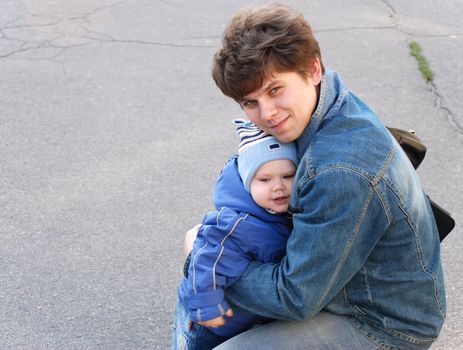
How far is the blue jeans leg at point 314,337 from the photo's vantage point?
2070 mm

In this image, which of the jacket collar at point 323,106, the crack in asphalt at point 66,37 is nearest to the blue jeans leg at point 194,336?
the jacket collar at point 323,106

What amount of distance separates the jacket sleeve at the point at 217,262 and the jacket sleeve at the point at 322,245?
3.6 inches

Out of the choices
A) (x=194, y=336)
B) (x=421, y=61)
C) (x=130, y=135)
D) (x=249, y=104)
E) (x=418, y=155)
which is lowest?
(x=130, y=135)

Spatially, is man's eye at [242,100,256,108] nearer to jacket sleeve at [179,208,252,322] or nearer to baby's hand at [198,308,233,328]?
jacket sleeve at [179,208,252,322]

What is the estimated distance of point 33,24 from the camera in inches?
275

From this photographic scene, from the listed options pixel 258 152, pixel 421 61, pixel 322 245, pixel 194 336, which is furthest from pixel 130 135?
pixel 322 245

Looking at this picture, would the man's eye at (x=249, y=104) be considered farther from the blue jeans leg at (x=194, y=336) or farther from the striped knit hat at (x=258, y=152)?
the blue jeans leg at (x=194, y=336)

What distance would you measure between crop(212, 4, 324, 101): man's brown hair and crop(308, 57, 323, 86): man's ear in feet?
0.04

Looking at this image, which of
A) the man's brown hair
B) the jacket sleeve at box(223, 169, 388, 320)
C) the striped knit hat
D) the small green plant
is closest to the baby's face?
the striped knit hat

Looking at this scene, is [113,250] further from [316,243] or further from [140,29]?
[140,29]

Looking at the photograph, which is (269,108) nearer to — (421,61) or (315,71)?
(315,71)

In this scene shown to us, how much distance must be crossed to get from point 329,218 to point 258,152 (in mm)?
371

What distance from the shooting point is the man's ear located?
200cm

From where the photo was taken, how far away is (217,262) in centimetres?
208
